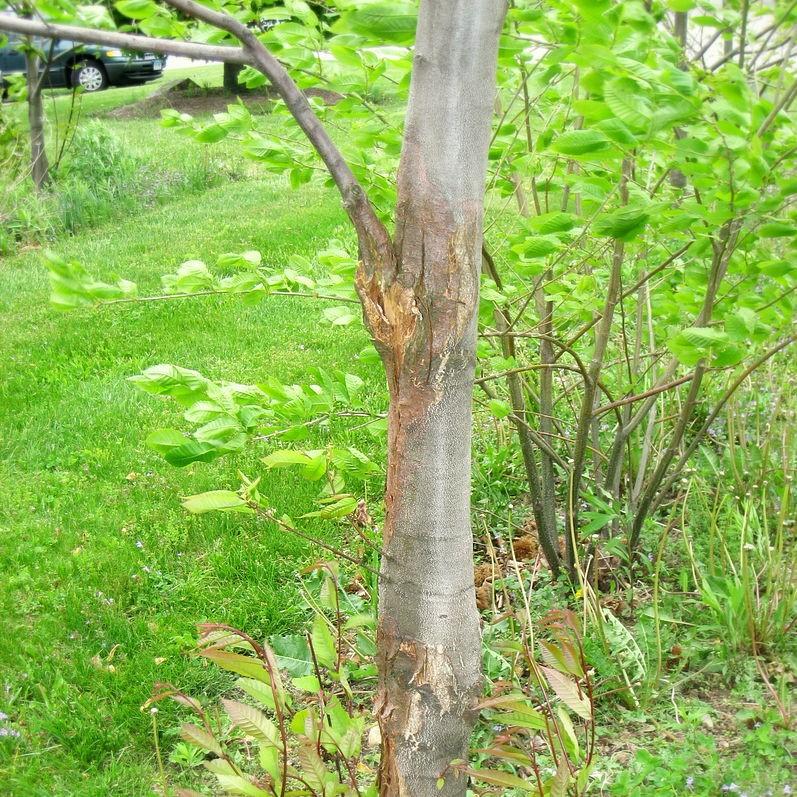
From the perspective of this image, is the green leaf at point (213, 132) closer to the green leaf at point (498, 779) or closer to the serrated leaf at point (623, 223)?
the serrated leaf at point (623, 223)

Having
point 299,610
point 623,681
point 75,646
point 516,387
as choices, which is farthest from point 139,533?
point 623,681

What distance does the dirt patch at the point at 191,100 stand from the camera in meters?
16.5

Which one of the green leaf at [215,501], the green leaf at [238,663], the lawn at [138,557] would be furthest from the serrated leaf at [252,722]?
the lawn at [138,557]

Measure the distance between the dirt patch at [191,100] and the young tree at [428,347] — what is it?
1486cm

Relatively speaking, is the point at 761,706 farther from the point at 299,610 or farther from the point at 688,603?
the point at 299,610

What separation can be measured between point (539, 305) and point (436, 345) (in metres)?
1.41

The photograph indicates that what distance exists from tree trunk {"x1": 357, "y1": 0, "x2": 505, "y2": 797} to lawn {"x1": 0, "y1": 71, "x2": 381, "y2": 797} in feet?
3.30

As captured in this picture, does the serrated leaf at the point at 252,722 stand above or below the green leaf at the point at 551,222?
below

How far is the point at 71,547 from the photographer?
3561 mm

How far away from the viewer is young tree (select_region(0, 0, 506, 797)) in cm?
163

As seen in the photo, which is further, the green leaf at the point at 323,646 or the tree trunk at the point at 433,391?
the green leaf at the point at 323,646

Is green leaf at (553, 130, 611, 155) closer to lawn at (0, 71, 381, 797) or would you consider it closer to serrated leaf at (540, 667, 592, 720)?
serrated leaf at (540, 667, 592, 720)

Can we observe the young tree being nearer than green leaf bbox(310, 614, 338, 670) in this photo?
Yes

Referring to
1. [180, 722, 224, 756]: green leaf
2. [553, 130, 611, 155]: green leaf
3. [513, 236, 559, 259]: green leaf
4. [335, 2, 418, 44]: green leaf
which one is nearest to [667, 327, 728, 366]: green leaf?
[513, 236, 559, 259]: green leaf
